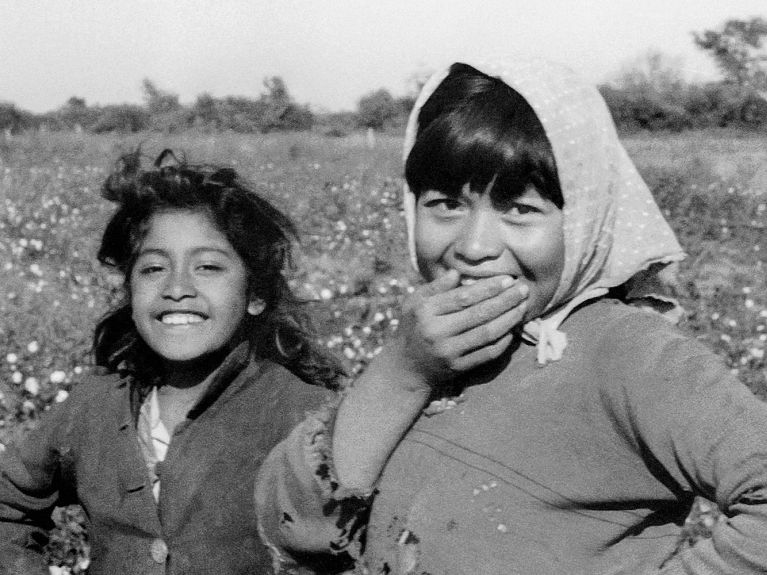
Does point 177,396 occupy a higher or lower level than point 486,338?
lower

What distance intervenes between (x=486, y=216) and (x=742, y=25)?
43.4 m

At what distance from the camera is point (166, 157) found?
9.37ft

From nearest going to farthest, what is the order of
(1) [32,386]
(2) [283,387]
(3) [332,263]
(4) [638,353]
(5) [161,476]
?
(4) [638,353]
(5) [161,476]
(2) [283,387]
(1) [32,386]
(3) [332,263]

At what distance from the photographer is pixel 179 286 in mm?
2387

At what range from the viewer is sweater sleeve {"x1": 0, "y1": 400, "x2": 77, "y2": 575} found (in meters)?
2.45

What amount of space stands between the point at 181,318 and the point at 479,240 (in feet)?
3.67

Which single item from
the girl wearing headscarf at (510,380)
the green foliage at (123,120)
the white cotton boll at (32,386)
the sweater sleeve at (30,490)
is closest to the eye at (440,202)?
the girl wearing headscarf at (510,380)

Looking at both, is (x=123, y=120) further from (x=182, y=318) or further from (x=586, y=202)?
(x=586, y=202)

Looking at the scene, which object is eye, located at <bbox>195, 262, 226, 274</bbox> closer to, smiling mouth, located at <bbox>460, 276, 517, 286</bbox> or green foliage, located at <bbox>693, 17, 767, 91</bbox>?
smiling mouth, located at <bbox>460, 276, 517, 286</bbox>

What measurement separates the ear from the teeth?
7.4 inches

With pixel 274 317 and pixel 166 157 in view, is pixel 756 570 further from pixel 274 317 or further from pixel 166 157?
pixel 166 157

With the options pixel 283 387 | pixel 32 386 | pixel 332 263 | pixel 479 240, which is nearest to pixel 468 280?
pixel 479 240

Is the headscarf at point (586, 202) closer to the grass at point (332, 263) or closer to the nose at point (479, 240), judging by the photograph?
the nose at point (479, 240)

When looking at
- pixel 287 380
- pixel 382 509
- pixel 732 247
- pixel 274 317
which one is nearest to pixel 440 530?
pixel 382 509
